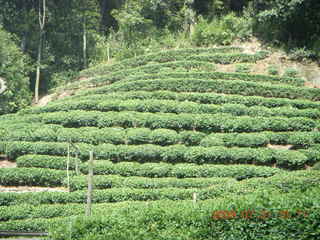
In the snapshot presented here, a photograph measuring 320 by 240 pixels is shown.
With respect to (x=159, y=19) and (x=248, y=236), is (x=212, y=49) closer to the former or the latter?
(x=159, y=19)

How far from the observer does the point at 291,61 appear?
32.8 metres

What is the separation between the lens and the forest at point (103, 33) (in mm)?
34750

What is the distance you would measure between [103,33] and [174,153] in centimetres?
2903

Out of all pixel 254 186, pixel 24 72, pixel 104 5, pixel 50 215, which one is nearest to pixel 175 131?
pixel 254 186

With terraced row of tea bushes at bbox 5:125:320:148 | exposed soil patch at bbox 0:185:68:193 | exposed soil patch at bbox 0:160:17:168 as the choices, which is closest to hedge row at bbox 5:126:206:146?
terraced row of tea bushes at bbox 5:125:320:148

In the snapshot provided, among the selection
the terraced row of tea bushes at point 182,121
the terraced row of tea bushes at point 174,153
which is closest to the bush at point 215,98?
the terraced row of tea bushes at point 182,121

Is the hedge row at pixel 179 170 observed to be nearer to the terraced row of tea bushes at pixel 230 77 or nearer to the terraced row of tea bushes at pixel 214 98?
the terraced row of tea bushes at pixel 214 98

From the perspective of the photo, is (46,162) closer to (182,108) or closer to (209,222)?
(182,108)

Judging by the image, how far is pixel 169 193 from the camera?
20141 millimetres

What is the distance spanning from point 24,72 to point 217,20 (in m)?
20.9

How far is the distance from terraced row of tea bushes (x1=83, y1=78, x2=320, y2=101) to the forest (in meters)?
5.58

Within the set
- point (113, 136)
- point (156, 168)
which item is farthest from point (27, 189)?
point (156, 168)

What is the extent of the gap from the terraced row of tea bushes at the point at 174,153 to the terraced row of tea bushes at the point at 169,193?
3.12 metres

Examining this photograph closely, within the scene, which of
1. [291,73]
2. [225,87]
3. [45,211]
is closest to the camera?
[45,211]
